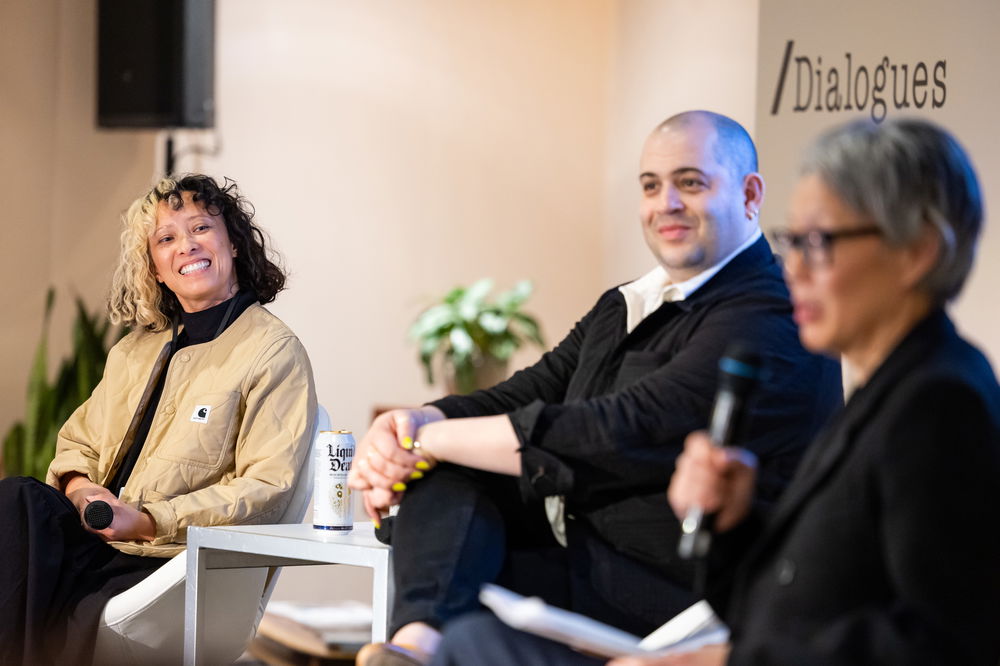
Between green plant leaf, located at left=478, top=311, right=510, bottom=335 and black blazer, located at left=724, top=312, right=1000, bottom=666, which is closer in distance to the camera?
black blazer, located at left=724, top=312, right=1000, bottom=666

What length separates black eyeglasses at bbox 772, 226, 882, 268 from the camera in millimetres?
1185

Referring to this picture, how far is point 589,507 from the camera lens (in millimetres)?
1934

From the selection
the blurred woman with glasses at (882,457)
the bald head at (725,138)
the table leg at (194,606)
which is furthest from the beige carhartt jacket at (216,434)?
the blurred woman with glasses at (882,457)

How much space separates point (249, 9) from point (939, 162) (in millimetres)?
4548

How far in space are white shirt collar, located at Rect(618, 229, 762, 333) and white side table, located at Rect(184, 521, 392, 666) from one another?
585 mm

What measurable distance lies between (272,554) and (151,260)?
2.92 ft

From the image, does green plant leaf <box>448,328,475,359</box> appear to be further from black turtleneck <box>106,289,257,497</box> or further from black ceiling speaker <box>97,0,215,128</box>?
black turtleneck <box>106,289,257,497</box>

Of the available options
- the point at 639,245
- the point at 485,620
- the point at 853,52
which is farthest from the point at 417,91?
the point at 485,620

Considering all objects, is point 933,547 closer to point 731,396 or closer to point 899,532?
point 899,532

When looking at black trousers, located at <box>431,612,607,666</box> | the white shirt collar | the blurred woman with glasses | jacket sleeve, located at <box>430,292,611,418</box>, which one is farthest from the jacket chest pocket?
the blurred woman with glasses

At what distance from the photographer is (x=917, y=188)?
1178 millimetres

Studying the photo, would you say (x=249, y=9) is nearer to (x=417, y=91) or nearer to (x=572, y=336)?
(x=417, y=91)

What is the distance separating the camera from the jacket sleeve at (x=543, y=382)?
2.27m

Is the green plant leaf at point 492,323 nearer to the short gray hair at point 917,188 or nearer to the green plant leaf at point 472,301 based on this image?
the green plant leaf at point 472,301
